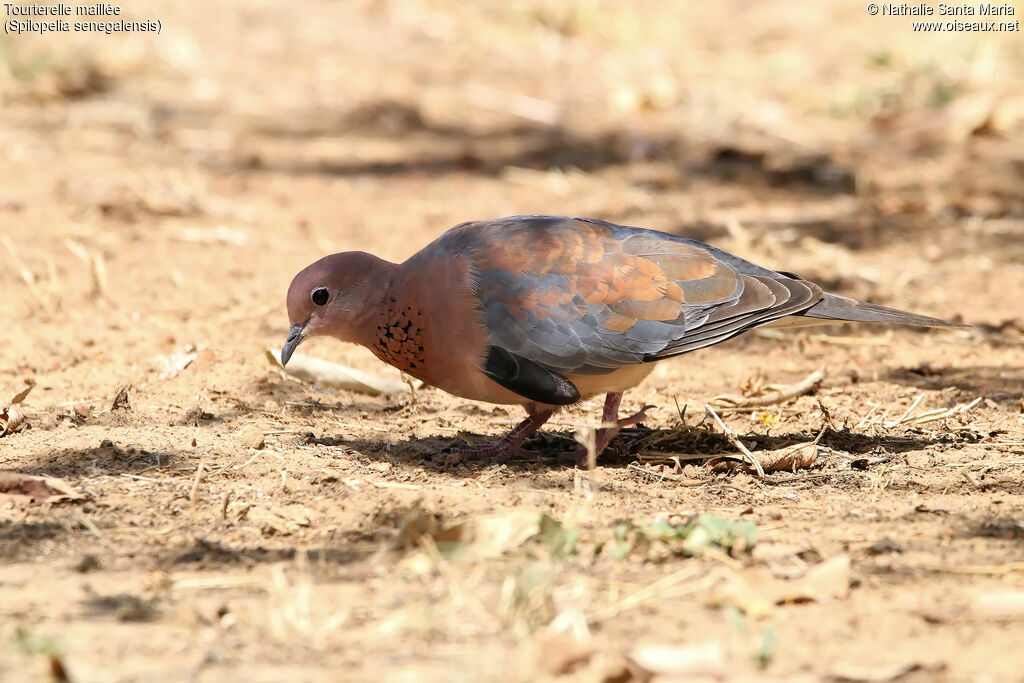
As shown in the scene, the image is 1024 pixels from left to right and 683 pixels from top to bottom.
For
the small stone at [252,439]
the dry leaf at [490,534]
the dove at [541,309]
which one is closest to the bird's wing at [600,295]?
the dove at [541,309]

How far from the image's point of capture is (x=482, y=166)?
8.53m

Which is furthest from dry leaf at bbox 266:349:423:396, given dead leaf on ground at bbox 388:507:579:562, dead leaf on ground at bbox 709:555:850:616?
dead leaf on ground at bbox 709:555:850:616

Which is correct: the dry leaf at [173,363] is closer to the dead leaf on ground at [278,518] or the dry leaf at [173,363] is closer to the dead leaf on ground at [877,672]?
the dead leaf on ground at [278,518]

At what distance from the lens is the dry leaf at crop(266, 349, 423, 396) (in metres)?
4.84

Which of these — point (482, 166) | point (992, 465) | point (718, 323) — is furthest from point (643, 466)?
point (482, 166)

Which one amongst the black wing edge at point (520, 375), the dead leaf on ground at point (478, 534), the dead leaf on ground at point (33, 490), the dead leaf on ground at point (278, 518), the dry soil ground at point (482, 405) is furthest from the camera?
the black wing edge at point (520, 375)

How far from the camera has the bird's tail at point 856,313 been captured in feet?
13.7

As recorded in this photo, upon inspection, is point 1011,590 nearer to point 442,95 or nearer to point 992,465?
point 992,465

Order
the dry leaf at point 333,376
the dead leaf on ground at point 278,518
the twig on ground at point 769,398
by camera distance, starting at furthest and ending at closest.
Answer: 1. the dry leaf at point 333,376
2. the twig on ground at point 769,398
3. the dead leaf on ground at point 278,518

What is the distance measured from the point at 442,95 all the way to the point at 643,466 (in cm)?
659

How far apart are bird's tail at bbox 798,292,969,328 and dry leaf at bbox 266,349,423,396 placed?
1.66 m

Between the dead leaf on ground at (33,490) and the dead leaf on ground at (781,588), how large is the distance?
1.90 m

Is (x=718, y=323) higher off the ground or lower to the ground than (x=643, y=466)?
higher

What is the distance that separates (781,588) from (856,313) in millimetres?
1753
